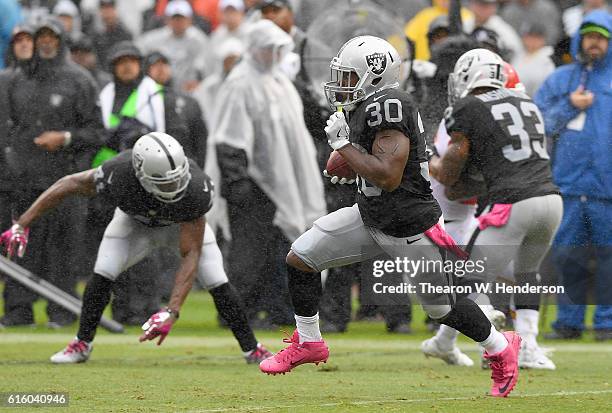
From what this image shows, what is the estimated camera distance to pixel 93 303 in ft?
31.0

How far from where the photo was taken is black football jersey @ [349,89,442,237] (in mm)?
7430

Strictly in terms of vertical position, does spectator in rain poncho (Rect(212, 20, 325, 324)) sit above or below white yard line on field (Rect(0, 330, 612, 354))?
above

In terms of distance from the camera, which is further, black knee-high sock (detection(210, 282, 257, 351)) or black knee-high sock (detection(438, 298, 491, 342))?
black knee-high sock (detection(210, 282, 257, 351))

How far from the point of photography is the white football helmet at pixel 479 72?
30.0 ft

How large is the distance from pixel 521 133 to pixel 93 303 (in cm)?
305

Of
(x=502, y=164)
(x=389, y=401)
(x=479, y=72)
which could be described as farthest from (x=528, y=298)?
(x=389, y=401)

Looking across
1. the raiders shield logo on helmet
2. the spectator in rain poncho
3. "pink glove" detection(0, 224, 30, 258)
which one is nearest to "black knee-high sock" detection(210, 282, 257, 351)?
"pink glove" detection(0, 224, 30, 258)

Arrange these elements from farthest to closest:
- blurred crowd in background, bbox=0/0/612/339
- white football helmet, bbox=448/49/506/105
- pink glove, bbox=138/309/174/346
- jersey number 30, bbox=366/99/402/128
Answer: blurred crowd in background, bbox=0/0/612/339
white football helmet, bbox=448/49/506/105
pink glove, bbox=138/309/174/346
jersey number 30, bbox=366/99/402/128

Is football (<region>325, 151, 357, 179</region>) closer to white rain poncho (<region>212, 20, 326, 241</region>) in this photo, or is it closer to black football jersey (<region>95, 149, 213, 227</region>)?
black football jersey (<region>95, 149, 213, 227</region>)

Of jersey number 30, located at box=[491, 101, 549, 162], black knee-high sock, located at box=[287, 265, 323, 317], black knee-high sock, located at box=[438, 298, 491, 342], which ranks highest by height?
jersey number 30, located at box=[491, 101, 549, 162]

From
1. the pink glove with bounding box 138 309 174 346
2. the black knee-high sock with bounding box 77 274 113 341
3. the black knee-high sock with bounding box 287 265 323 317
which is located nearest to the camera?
the black knee-high sock with bounding box 287 265 323 317

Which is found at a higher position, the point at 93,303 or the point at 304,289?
the point at 304,289

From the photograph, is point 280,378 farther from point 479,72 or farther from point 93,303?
point 479,72

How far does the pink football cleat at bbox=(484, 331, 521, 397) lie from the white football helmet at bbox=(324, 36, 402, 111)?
157cm
